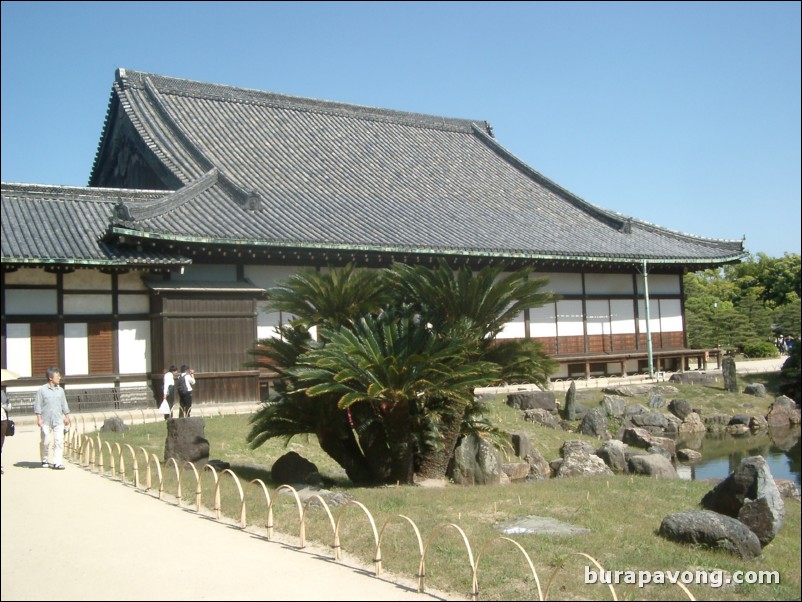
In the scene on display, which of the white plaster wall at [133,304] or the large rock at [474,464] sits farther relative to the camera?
the white plaster wall at [133,304]

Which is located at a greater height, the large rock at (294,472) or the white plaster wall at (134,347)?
the white plaster wall at (134,347)

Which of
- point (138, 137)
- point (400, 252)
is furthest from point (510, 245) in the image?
point (138, 137)

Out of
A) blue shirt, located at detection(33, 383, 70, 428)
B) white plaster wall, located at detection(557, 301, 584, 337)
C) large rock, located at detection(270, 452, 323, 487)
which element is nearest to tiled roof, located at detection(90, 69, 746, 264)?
white plaster wall, located at detection(557, 301, 584, 337)

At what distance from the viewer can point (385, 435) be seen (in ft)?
47.6

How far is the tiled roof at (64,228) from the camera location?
21312 mm

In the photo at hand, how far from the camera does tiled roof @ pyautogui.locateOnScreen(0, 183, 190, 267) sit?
2131cm

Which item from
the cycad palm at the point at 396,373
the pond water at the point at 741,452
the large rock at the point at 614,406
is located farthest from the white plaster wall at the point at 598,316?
the cycad palm at the point at 396,373

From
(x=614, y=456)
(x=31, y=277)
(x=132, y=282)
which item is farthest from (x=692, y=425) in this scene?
(x=31, y=277)

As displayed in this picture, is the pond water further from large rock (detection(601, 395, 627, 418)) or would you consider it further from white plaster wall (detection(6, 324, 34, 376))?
white plaster wall (detection(6, 324, 34, 376))

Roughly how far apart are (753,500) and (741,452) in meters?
13.6

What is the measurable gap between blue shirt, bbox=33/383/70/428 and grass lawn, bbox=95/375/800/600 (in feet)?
4.88

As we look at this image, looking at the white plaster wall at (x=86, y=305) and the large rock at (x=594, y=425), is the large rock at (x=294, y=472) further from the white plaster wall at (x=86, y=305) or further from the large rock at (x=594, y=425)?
the large rock at (x=594, y=425)

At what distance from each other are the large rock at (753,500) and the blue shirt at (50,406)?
35.6ft

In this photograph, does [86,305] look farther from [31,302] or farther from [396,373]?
[396,373]
